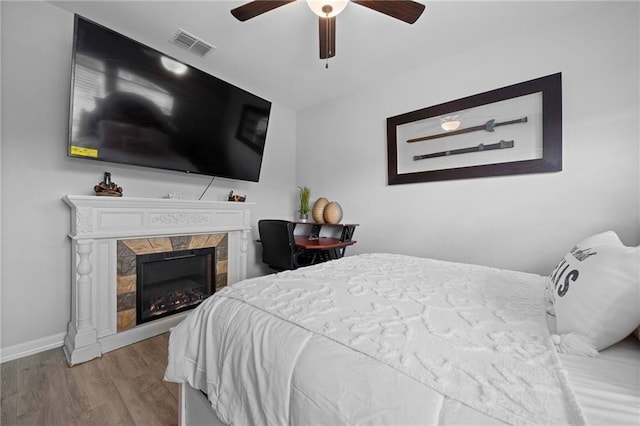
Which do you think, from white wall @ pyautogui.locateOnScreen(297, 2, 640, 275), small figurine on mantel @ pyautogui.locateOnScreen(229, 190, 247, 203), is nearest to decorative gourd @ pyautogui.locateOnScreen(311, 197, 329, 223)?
white wall @ pyautogui.locateOnScreen(297, 2, 640, 275)

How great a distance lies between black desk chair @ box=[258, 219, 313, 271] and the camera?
2.44 metres

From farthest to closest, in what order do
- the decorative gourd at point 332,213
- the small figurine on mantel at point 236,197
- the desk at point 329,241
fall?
the decorative gourd at point 332,213 → the small figurine on mantel at point 236,197 → the desk at point 329,241

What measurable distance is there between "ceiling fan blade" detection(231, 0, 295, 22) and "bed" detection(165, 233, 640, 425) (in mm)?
1640

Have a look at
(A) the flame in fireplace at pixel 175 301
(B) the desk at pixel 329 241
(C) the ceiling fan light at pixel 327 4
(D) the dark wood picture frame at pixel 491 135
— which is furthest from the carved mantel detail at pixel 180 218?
(D) the dark wood picture frame at pixel 491 135

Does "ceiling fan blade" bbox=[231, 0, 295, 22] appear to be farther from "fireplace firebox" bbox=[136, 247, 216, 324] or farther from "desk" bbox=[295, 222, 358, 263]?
"fireplace firebox" bbox=[136, 247, 216, 324]

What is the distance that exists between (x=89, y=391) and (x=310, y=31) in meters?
2.96

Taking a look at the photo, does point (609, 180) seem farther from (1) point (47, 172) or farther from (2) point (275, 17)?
(1) point (47, 172)

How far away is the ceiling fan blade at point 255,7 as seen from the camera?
151cm

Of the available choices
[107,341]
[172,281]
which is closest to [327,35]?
[172,281]

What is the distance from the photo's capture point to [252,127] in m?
2.80

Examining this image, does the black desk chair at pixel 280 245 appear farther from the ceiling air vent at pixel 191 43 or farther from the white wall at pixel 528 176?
the ceiling air vent at pixel 191 43

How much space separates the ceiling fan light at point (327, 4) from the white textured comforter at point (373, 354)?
164cm

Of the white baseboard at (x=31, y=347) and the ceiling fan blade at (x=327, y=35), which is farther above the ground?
the ceiling fan blade at (x=327, y=35)

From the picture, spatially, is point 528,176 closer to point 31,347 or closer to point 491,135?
point 491,135
